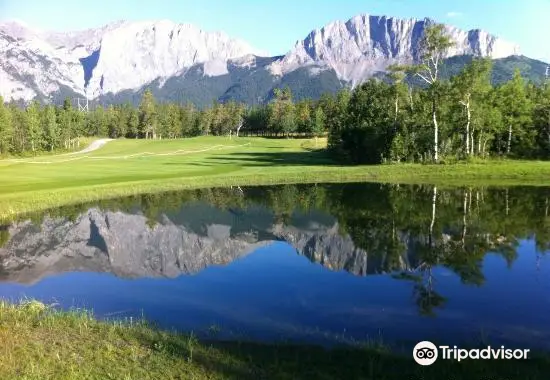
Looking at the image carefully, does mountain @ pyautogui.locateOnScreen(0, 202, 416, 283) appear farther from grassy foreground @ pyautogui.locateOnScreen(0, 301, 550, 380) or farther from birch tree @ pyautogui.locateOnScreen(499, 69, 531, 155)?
birch tree @ pyautogui.locateOnScreen(499, 69, 531, 155)

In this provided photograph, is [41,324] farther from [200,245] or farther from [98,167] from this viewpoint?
[98,167]

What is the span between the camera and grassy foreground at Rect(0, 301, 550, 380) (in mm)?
11805

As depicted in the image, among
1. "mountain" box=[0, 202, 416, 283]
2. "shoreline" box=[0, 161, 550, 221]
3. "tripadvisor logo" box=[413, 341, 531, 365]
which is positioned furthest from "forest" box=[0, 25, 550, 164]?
"tripadvisor logo" box=[413, 341, 531, 365]

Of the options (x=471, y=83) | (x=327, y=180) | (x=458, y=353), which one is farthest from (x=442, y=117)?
(x=458, y=353)

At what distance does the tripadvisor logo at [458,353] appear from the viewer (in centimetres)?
1303

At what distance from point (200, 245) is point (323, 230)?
833 cm

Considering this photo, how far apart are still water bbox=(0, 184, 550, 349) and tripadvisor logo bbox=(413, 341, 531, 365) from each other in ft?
2.88

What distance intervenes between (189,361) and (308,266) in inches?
515

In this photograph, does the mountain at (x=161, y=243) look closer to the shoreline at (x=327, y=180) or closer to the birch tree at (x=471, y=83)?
the shoreline at (x=327, y=180)

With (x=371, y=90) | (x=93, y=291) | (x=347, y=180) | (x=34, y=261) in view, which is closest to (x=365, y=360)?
(x=93, y=291)

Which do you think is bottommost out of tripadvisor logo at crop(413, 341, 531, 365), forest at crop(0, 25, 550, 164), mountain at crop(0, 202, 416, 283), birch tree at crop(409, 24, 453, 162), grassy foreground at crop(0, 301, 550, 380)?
mountain at crop(0, 202, 416, 283)

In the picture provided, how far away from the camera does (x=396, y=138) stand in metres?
69.7

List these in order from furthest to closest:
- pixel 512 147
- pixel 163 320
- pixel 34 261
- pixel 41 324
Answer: pixel 512 147 < pixel 34 261 < pixel 163 320 < pixel 41 324

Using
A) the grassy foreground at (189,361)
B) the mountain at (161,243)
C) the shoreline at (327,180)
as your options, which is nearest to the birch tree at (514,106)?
the shoreline at (327,180)
